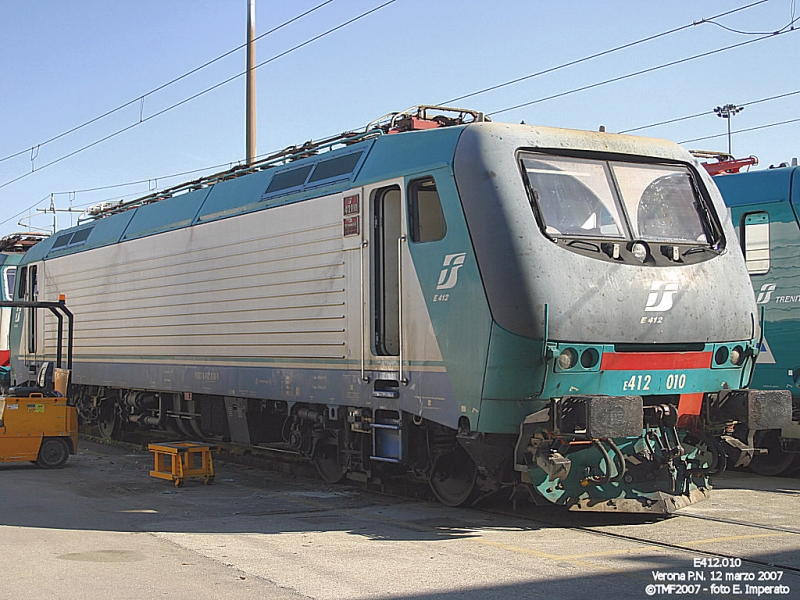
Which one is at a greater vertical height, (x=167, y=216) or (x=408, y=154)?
(x=167, y=216)

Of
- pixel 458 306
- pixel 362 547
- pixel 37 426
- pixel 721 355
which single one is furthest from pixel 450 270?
pixel 37 426

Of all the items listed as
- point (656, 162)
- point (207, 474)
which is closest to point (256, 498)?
point (207, 474)

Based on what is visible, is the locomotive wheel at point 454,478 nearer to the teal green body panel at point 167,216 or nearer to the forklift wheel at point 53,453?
the teal green body panel at point 167,216

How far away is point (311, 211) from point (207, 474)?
137 inches

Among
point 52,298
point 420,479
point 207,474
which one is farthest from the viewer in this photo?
point 52,298

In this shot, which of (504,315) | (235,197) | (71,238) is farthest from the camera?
(71,238)

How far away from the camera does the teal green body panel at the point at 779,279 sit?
1225 centimetres

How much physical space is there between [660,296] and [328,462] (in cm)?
475

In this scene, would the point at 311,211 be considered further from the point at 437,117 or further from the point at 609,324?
the point at 609,324

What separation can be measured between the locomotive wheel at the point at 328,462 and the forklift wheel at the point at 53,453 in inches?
161

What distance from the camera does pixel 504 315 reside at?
8461mm

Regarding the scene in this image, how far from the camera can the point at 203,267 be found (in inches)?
539

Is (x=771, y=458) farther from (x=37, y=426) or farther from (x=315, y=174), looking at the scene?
(x=37, y=426)

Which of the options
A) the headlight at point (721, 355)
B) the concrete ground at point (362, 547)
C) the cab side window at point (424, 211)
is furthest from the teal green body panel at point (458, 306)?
the headlight at point (721, 355)
